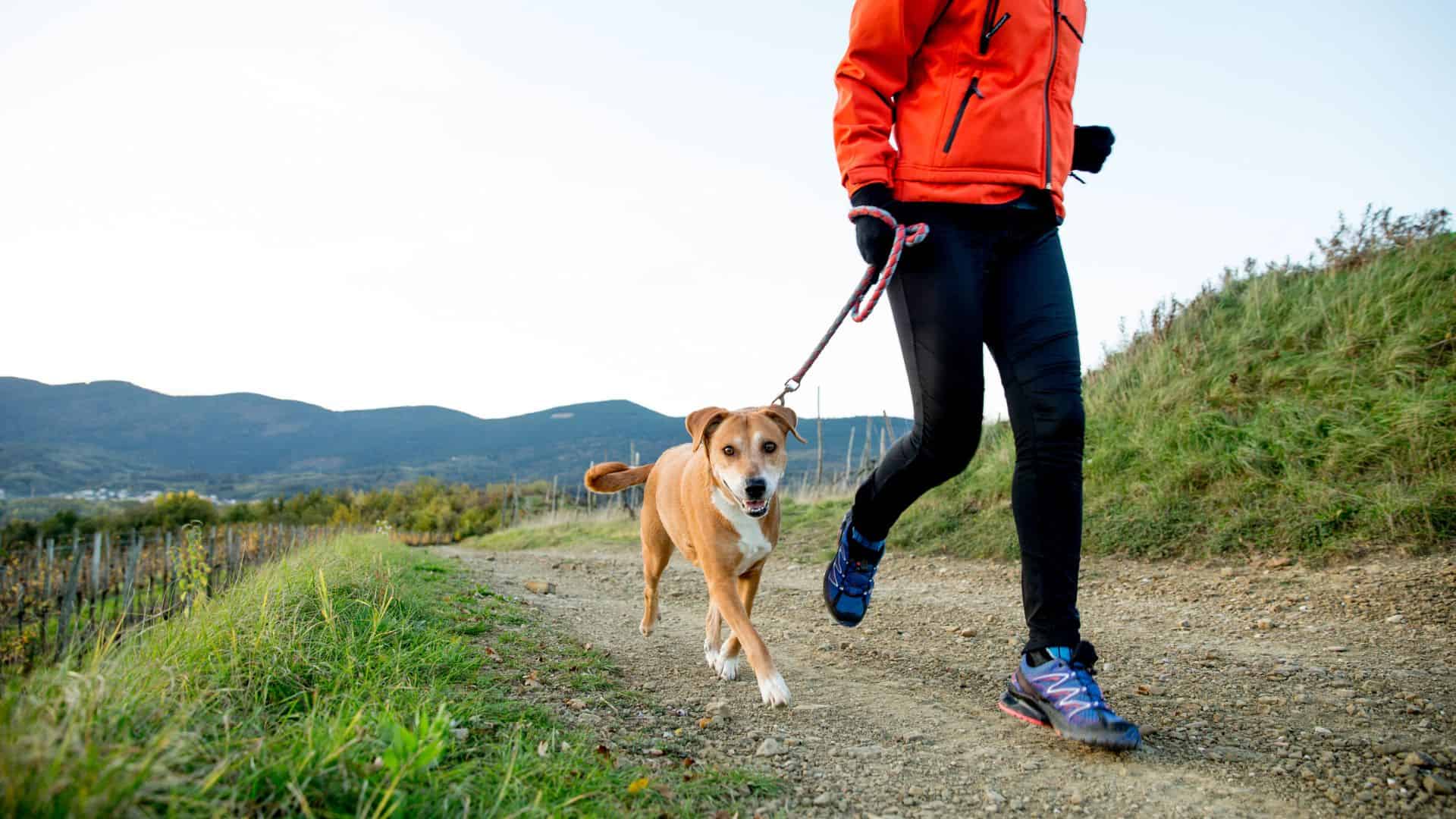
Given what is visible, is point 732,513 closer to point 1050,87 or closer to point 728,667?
point 728,667

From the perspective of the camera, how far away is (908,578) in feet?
22.6

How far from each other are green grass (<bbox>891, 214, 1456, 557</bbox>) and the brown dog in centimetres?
409

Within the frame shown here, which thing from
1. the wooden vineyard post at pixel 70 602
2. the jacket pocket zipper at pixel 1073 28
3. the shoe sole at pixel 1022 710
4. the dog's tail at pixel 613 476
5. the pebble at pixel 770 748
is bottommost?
the wooden vineyard post at pixel 70 602

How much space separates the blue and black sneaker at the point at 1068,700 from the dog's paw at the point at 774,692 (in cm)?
79

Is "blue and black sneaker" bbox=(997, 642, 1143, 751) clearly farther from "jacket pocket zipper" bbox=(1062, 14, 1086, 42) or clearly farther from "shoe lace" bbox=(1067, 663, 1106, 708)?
"jacket pocket zipper" bbox=(1062, 14, 1086, 42)

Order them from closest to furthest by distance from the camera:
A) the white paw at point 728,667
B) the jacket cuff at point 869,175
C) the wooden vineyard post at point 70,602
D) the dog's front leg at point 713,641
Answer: the jacket cuff at point 869,175, the white paw at point 728,667, the dog's front leg at point 713,641, the wooden vineyard post at point 70,602

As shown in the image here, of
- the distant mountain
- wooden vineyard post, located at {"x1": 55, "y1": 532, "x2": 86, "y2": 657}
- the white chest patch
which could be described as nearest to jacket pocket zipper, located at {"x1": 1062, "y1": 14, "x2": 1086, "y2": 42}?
the white chest patch

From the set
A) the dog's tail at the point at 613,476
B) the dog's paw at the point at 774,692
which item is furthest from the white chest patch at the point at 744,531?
the dog's tail at the point at 613,476

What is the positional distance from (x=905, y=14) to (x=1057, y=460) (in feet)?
4.95

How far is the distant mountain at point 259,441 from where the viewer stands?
91938 millimetres

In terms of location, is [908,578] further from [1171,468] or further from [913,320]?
[913,320]

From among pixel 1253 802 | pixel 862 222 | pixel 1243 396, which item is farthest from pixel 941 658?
pixel 1243 396

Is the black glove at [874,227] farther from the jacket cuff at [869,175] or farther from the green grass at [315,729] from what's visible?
the green grass at [315,729]

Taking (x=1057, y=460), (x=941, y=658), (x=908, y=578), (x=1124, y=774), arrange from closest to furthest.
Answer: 1. (x=1124, y=774)
2. (x=1057, y=460)
3. (x=941, y=658)
4. (x=908, y=578)
